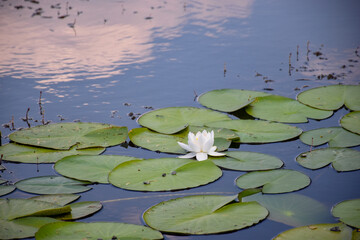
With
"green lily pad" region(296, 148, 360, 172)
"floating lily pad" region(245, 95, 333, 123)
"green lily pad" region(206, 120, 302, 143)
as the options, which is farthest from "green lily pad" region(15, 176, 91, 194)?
"floating lily pad" region(245, 95, 333, 123)

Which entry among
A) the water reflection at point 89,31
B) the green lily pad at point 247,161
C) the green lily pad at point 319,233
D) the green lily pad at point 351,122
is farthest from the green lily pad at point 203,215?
the water reflection at point 89,31

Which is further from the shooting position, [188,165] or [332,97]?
[332,97]

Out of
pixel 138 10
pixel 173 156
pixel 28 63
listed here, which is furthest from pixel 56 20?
pixel 173 156

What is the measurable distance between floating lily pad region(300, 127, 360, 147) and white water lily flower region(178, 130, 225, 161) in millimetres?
844

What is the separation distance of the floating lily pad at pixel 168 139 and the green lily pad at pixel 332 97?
1.13 meters

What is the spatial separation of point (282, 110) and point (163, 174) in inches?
65.2

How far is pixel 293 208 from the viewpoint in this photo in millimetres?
2830

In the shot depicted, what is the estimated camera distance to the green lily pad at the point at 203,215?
102 inches

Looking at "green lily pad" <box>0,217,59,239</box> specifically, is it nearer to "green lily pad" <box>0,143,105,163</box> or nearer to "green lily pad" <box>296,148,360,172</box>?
"green lily pad" <box>0,143,105,163</box>

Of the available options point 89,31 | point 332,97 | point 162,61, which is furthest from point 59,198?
point 89,31

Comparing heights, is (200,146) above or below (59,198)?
above

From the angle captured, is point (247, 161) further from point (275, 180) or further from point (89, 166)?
point (89, 166)

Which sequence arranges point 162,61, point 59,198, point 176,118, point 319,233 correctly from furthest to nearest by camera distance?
1. point 162,61
2. point 176,118
3. point 59,198
4. point 319,233

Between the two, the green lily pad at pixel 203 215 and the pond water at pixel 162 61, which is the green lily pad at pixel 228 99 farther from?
the green lily pad at pixel 203 215
